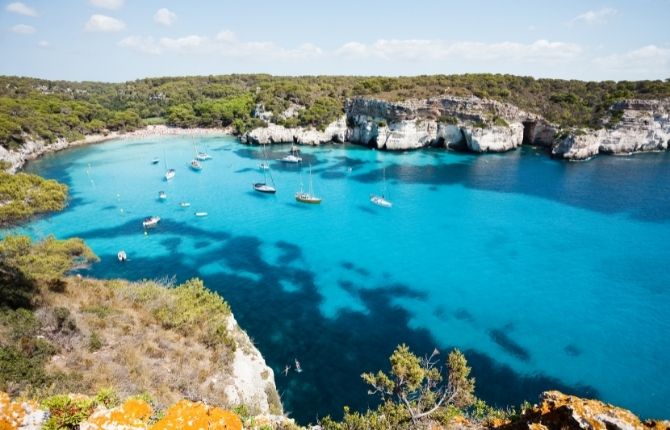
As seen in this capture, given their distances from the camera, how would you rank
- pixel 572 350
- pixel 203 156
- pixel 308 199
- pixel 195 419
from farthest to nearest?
pixel 203 156
pixel 308 199
pixel 572 350
pixel 195 419

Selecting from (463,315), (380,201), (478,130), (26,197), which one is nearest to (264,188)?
(380,201)

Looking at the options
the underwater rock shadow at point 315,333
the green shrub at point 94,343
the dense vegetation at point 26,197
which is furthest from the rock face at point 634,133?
the dense vegetation at point 26,197

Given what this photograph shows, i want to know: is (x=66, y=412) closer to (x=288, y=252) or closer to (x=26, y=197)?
(x=26, y=197)

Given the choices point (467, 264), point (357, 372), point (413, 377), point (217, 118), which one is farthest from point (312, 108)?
point (413, 377)

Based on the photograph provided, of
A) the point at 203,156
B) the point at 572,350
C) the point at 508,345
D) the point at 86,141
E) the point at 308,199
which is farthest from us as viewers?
the point at 86,141

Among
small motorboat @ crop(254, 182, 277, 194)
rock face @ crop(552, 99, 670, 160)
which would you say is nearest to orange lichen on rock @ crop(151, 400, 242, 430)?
small motorboat @ crop(254, 182, 277, 194)

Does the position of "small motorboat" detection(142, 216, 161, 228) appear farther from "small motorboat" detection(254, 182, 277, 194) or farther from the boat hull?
the boat hull

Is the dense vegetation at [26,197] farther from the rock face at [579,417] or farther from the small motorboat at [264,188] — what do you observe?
the small motorboat at [264,188]
